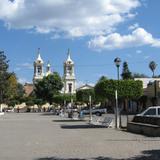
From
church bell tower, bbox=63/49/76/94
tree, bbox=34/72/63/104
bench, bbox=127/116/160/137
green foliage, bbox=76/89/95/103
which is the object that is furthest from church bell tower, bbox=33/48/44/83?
bench, bbox=127/116/160/137

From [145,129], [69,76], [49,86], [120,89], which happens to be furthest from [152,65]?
[145,129]

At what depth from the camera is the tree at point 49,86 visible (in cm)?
14350

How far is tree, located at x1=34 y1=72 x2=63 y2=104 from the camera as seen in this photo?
14350cm

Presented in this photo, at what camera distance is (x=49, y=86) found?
470 feet

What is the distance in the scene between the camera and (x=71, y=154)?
17.0 m

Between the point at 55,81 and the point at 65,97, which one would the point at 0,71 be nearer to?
the point at 65,97

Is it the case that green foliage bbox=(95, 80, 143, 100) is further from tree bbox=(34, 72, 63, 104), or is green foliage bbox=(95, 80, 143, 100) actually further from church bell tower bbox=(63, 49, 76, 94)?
church bell tower bbox=(63, 49, 76, 94)

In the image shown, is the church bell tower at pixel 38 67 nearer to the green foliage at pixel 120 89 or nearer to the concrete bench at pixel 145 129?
the green foliage at pixel 120 89

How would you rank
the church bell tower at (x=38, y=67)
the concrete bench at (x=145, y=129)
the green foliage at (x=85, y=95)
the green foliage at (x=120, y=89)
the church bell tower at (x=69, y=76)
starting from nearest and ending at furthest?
the concrete bench at (x=145, y=129) < the green foliage at (x=120, y=89) < the green foliage at (x=85, y=95) < the church bell tower at (x=69, y=76) < the church bell tower at (x=38, y=67)

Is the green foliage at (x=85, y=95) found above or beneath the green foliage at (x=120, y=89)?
above

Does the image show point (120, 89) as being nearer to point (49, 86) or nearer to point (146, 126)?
point (146, 126)

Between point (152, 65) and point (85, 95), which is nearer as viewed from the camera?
point (85, 95)

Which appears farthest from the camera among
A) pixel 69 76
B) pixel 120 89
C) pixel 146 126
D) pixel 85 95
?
pixel 69 76

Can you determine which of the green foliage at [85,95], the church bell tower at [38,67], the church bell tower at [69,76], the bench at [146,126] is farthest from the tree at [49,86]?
the bench at [146,126]
